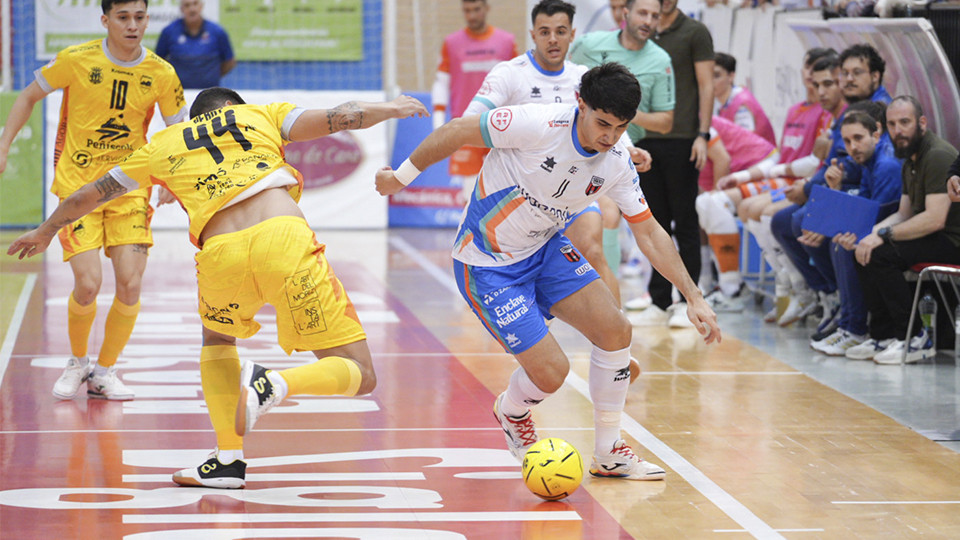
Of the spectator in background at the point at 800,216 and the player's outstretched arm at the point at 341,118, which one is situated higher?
the player's outstretched arm at the point at 341,118

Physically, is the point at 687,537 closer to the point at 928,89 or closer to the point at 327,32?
the point at 928,89

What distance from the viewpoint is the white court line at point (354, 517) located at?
497 centimetres

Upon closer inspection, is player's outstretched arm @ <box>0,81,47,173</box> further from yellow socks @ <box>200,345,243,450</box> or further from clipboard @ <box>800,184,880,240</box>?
clipboard @ <box>800,184,880,240</box>

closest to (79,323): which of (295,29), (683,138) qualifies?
(683,138)

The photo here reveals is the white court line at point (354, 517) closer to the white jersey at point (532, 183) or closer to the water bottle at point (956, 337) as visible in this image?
the white jersey at point (532, 183)

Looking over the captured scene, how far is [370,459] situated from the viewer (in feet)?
19.7

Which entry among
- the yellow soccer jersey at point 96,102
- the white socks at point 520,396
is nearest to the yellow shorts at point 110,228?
the yellow soccer jersey at point 96,102

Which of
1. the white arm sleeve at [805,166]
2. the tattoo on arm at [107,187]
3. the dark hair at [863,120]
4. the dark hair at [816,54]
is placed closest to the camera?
the tattoo on arm at [107,187]

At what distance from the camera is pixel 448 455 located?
6.06 meters

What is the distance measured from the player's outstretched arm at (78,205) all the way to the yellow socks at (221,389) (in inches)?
29.8

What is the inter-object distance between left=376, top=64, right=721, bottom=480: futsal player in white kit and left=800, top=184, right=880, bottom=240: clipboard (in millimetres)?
3613

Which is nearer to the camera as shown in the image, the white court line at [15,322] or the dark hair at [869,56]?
the white court line at [15,322]

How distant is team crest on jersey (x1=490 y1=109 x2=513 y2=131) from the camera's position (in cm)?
534

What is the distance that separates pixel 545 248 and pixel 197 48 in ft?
32.0
